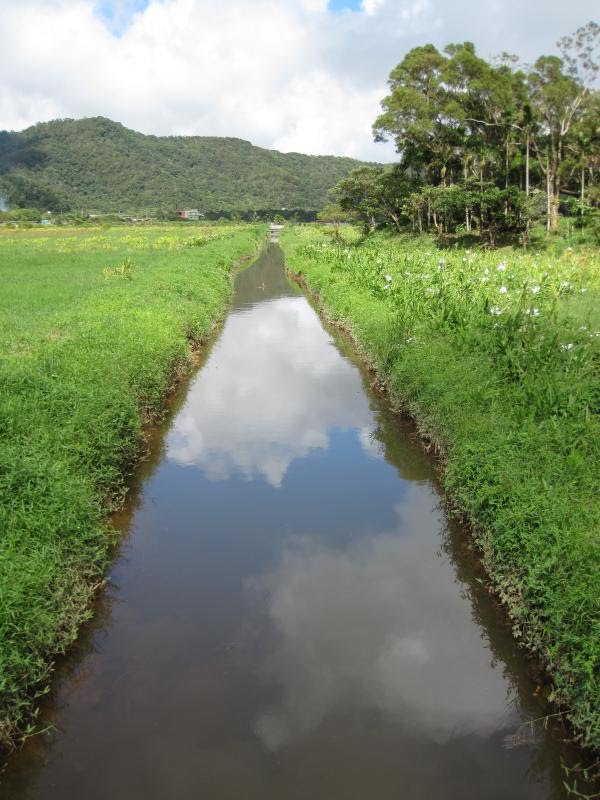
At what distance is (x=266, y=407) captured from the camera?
9.50m

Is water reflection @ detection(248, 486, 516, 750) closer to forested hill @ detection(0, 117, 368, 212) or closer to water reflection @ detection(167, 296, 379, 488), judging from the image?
water reflection @ detection(167, 296, 379, 488)

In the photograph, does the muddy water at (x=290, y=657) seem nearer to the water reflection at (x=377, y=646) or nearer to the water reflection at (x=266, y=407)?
the water reflection at (x=377, y=646)

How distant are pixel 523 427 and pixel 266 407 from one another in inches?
182

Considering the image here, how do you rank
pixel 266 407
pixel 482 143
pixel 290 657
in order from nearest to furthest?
pixel 290 657, pixel 266 407, pixel 482 143

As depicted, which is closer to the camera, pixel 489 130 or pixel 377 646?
pixel 377 646

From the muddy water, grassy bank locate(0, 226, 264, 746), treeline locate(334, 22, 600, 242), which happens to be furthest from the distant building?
the muddy water

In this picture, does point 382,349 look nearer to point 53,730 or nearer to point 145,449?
point 145,449

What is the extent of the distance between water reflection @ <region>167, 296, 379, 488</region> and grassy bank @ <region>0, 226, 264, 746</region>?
678mm

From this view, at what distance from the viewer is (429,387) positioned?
7.44 m

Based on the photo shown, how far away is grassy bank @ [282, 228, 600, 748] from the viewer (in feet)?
12.2

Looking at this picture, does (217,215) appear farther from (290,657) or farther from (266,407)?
(290,657)

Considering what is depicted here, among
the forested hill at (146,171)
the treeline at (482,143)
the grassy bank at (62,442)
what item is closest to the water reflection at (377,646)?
the grassy bank at (62,442)

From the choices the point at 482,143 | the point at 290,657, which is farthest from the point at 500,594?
the point at 482,143

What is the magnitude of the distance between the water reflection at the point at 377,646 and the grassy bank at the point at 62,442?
A: 1491 millimetres
